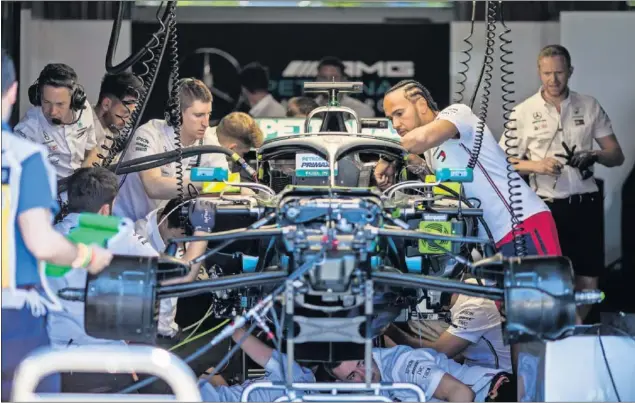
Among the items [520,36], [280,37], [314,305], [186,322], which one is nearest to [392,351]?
[314,305]

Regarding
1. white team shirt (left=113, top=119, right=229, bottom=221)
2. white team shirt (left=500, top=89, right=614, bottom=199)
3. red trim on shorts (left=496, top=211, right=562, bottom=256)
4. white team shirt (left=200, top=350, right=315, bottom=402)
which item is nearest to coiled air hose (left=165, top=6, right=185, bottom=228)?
white team shirt (left=113, top=119, right=229, bottom=221)

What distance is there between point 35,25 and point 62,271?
515 cm

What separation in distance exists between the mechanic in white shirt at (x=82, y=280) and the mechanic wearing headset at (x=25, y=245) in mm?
516

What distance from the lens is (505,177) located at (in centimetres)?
884

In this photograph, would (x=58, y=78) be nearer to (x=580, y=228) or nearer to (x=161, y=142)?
(x=161, y=142)

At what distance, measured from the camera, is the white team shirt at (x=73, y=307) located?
7066 mm

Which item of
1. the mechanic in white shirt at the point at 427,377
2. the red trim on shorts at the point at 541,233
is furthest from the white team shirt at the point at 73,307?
the red trim on shorts at the point at 541,233

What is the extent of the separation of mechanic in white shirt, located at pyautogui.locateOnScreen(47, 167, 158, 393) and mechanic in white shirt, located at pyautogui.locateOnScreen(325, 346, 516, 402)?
1.29 meters

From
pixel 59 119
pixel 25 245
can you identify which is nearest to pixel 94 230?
pixel 25 245

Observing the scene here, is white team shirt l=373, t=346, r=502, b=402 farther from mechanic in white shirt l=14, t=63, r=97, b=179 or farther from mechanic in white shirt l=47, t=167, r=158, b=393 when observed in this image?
mechanic in white shirt l=14, t=63, r=97, b=179

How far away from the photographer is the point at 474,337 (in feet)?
27.3

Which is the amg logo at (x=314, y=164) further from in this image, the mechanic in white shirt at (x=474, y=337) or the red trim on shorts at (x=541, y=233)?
the red trim on shorts at (x=541, y=233)

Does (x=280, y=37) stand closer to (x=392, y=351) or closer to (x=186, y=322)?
(x=186, y=322)

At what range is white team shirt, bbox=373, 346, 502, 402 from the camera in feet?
25.0
